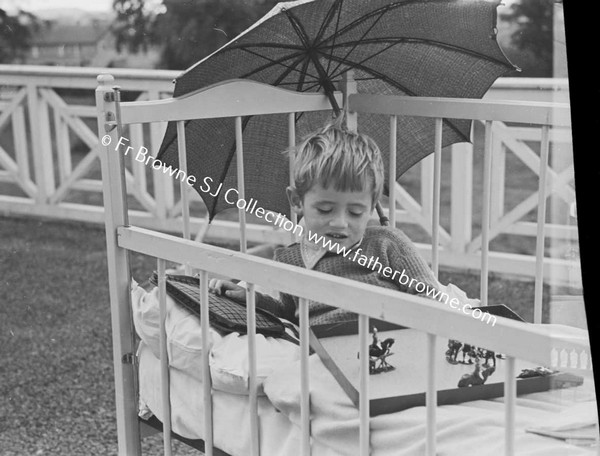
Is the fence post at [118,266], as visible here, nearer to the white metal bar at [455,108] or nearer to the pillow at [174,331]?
the pillow at [174,331]

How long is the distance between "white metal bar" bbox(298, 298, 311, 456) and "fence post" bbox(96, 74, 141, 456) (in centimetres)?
35

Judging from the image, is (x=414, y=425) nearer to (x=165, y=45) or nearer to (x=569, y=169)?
(x=569, y=169)

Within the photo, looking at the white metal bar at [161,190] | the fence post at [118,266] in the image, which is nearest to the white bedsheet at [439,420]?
the fence post at [118,266]

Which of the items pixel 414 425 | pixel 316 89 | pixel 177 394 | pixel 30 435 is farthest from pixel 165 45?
pixel 414 425

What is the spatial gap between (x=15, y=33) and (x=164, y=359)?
146 cm

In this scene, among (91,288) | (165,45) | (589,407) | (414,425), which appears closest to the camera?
(589,407)

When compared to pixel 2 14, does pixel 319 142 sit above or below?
below

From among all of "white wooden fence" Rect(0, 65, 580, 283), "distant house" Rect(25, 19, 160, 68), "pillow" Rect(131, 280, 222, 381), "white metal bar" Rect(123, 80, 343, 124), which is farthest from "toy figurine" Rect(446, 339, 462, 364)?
"white wooden fence" Rect(0, 65, 580, 283)

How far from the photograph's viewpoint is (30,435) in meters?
1.97

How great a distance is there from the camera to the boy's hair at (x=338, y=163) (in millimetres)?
1409

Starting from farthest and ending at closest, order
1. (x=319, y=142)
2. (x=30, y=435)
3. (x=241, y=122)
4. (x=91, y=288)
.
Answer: (x=91, y=288) < (x=30, y=435) < (x=241, y=122) < (x=319, y=142)

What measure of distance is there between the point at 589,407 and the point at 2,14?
63.5 inches

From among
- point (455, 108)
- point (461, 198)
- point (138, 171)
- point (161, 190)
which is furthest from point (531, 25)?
point (138, 171)

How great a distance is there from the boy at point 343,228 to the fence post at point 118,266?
20cm
